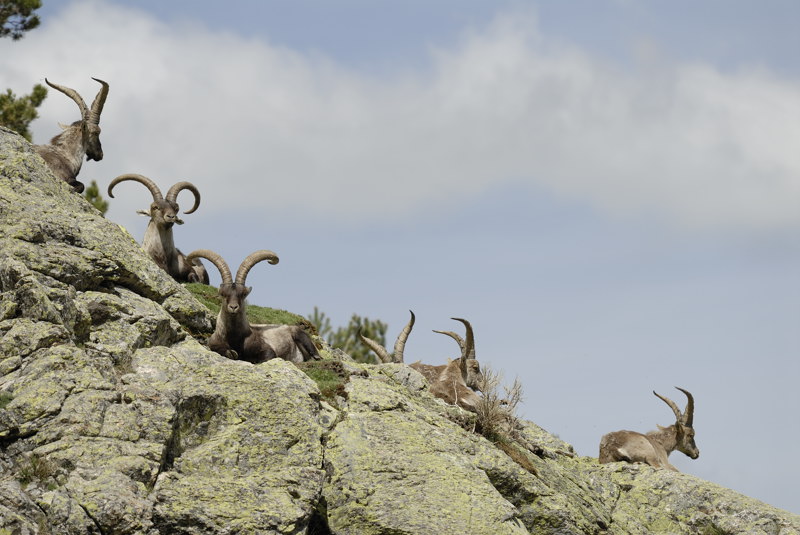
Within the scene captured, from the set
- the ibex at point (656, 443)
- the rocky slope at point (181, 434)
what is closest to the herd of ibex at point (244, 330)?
the ibex at point (656, 443)

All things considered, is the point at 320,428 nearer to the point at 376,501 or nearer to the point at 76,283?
the point at 376,501

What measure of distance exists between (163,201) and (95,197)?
12119mm

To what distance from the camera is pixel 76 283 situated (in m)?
15.3

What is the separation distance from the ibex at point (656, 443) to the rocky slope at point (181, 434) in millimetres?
5074

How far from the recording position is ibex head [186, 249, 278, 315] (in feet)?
59.7

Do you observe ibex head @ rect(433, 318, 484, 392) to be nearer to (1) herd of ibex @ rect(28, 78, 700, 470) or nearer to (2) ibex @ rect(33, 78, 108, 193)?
(1) herd of ibex @ rect(28, 78, 700, 470)

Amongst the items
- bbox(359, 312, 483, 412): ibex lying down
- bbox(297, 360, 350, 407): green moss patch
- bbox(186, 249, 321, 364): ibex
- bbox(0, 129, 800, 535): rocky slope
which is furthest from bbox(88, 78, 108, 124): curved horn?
bbox(297, 360, 350, 407): green moss patch

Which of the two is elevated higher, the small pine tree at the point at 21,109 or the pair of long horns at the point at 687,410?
the small pine tree at the point at 21,109

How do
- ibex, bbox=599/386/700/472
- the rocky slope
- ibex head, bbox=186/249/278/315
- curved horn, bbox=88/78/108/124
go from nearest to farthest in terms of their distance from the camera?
1. the rocky slope
2. ibex head, bbox=186/249/278/315
3. ibex, bbox=599/386/700/472
4. curved horn, bbox=88/78/108/124

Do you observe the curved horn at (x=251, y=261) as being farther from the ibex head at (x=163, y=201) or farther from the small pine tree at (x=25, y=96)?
the small pine tree at (x=25, y=96)

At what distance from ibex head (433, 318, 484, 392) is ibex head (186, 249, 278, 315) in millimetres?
6149

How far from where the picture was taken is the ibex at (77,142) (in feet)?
71.2

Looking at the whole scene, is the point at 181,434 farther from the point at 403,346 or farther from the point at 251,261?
the point at 403,346

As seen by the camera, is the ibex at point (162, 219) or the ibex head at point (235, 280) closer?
the ibex head at point (235, 280)
